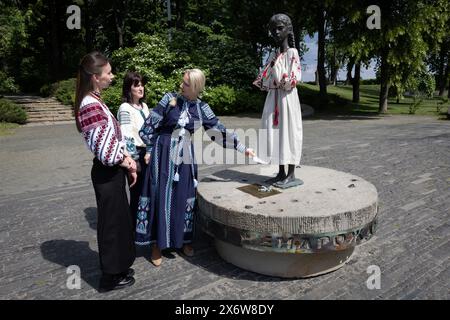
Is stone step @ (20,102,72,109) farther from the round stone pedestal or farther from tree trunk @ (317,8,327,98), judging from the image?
the round stone pedestal

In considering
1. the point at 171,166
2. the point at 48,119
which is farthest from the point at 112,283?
the point at 48,119

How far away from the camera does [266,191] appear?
372cm

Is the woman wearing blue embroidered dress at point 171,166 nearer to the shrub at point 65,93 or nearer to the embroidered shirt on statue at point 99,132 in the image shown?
the embroidered shirt on statue at point 99,132

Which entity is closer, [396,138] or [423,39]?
[396,138]

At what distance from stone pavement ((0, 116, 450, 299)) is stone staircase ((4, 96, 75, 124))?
9.50 metres

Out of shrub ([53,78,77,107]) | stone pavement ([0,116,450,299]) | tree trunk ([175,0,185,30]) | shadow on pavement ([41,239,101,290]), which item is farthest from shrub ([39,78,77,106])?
shadow on pavement ([41,239,101,290])

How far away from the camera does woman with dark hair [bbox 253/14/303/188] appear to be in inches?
137

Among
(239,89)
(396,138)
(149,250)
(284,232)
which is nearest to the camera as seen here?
(284,232)
